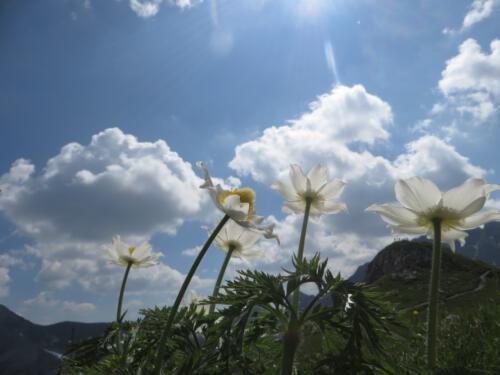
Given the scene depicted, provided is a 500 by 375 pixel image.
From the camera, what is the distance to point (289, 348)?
95.8 inches

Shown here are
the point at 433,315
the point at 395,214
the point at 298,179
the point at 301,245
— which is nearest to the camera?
the point at 433,315

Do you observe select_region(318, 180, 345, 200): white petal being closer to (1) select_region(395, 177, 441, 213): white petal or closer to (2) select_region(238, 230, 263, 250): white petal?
(2) select_region(238, 230, 263, 250): white petal

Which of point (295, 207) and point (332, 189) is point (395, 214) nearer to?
point (332, 189)

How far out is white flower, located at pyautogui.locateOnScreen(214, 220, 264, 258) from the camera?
13.1 feet

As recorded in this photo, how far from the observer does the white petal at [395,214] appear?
300cm

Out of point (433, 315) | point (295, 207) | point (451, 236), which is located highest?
point (295, 207)

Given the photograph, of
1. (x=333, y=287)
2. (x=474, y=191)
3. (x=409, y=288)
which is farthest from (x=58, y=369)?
(x=409, y=288)

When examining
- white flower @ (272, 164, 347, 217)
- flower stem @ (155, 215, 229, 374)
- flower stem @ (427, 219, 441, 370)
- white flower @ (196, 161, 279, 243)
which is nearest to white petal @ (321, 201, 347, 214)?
white flower @ (272, 164, 347, 217)

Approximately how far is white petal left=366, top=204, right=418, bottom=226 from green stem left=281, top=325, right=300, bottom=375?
1057 millimetres

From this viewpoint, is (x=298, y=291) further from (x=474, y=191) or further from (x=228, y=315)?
(x=474, y=191)

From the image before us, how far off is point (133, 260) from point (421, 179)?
134 inches

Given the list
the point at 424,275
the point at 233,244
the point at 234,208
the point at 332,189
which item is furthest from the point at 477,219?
the point at 424,275

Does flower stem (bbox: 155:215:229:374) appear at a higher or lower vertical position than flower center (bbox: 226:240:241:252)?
lower

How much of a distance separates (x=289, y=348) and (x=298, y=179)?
2098 mm
